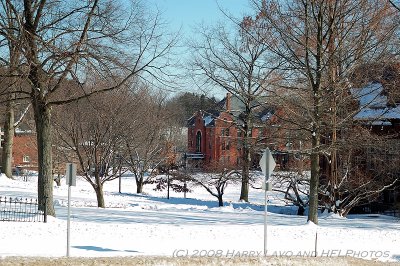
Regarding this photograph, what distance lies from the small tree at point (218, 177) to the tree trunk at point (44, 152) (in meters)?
18.5

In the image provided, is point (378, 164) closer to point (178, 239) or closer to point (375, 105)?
point (375, 105)

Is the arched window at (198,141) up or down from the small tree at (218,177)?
up

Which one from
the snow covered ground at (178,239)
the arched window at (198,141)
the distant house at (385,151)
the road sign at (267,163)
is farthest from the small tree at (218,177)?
the arched window at (198,141)

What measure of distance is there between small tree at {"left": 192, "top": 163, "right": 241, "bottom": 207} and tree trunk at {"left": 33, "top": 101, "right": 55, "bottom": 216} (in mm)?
18518

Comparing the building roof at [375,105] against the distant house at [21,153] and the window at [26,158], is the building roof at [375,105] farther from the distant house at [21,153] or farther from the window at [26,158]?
the window at [26,158]

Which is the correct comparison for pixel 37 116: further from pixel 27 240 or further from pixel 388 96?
pixel 388 96

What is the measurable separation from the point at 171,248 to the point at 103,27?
7.95 meters

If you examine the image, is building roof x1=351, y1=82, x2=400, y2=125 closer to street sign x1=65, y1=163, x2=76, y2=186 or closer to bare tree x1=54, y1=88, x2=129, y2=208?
street sign x1=65, y1=163, x2=76, y2=186

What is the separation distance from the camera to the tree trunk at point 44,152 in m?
19.1

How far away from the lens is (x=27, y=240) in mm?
14992

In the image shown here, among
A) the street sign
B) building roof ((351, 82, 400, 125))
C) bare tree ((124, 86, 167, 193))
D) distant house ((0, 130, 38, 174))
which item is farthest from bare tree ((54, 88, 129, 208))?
distant house ((0, 130, 38, 174))

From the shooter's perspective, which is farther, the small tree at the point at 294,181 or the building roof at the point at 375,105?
the small tree at the point at 294,181

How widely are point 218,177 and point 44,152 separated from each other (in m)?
19.3

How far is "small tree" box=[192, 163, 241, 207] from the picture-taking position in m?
37.0
